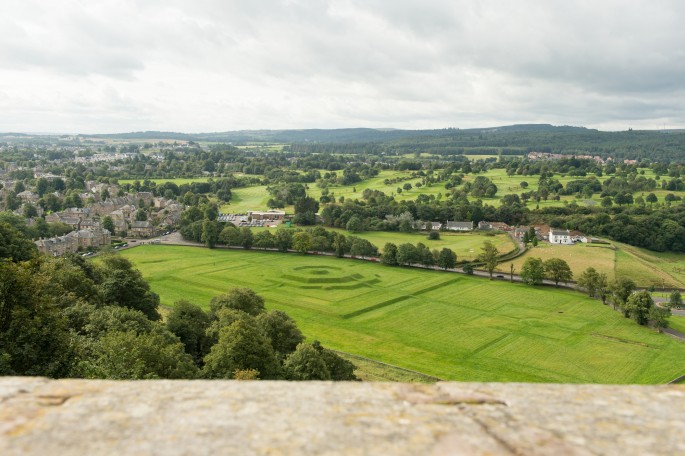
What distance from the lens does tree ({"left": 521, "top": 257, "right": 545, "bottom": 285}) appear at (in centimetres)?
7544

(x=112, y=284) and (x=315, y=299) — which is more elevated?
(x=112, y=284)

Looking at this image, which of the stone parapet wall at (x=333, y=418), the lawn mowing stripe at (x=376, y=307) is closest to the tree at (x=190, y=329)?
the lawn mowing stripe at (x=376, y=307)

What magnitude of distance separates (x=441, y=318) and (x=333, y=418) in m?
57.4

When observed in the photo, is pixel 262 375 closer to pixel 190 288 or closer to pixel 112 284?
pixel 112 284

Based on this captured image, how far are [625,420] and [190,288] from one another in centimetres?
6783

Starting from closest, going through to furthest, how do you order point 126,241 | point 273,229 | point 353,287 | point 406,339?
point 406,339, point 353,287, point 126,241, point 273,229

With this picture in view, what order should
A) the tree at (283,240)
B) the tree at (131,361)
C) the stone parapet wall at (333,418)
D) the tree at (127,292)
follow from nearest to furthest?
1. the stone parapet wall at (333,418)
2. the tree at (131,361)
3. the tree at (127,292)
4. the tree at (283,240)

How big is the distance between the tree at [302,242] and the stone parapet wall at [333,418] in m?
88.3

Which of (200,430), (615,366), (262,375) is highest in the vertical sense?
(200,430)

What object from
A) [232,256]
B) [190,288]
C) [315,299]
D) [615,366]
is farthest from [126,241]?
[615,366]

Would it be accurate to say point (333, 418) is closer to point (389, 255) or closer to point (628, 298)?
point (628, 298)

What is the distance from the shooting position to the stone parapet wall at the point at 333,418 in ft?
13.1

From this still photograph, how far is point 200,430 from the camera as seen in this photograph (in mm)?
4195

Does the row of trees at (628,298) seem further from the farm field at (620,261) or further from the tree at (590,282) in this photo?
the farm field at (620,261)
